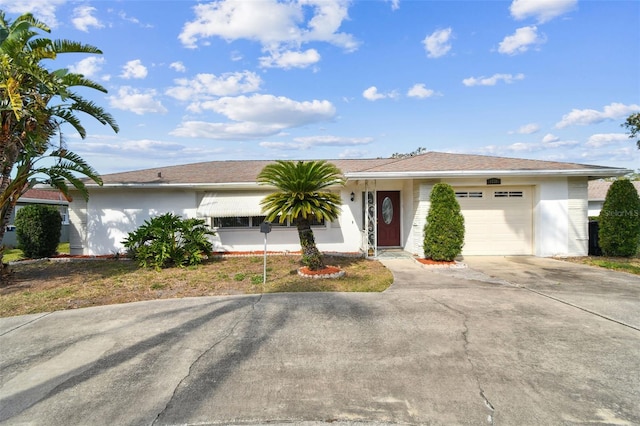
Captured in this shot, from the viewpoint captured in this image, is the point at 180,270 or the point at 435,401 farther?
the point at 180,270

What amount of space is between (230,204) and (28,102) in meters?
6.66

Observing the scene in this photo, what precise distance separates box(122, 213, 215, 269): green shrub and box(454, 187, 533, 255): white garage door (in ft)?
33.1

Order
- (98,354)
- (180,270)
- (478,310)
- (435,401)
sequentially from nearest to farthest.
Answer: (435,401) → (98,354) → (478,310) → (180,270)

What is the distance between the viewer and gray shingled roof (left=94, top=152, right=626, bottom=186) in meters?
12.1

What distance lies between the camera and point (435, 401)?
3641 millimetres

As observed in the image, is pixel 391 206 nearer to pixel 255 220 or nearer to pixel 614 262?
pixel 255 220

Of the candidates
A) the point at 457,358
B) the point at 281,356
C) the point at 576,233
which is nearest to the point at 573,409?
the point at 457,358

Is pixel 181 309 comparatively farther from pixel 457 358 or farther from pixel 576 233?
pixel 576 233

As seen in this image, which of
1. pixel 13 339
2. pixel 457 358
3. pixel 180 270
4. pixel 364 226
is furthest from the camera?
pixel 364 226

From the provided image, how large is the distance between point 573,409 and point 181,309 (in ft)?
21.3

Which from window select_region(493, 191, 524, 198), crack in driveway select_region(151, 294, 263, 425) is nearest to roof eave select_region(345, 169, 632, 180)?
window select_region(493, 191, 524, 198)

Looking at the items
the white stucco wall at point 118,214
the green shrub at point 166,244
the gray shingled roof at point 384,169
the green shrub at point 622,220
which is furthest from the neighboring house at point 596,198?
the green shrub at point 166,244

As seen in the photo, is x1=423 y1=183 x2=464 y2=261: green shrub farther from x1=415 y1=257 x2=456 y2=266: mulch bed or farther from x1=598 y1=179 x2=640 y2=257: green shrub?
x1=598 y1=179 x2=640 y2=257: green shrub

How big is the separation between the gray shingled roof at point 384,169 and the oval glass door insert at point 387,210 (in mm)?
1665
